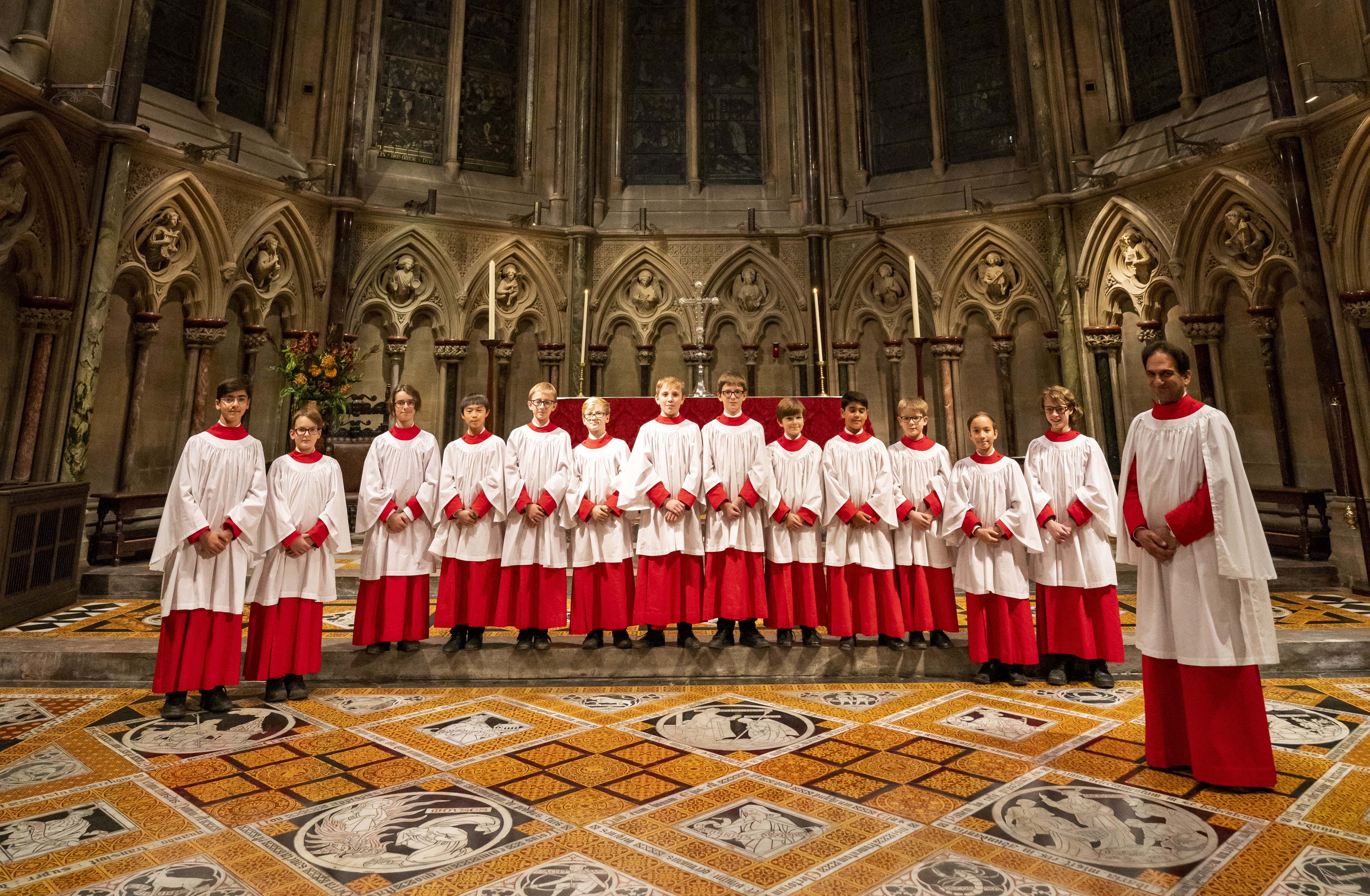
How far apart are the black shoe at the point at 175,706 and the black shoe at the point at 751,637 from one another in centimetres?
317

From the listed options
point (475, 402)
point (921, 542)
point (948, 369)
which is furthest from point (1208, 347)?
point (475, 402)


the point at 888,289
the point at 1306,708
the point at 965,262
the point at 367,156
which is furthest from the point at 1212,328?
the point at 367,156

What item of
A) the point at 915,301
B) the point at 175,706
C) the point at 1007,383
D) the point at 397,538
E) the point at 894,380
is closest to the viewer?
the point at 175,706

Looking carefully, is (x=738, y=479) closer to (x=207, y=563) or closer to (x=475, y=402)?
(x=475, y=402)

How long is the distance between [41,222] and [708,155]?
28.9 feet

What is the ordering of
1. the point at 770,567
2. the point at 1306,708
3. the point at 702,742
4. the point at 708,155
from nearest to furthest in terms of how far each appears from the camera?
1. the point at 702,742
2. the point at 1306,708
3. the point at 770,567
4. the point at 708,155

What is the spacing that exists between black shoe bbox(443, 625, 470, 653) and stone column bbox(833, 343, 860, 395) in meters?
7.92

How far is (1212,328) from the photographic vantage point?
28.3 feet

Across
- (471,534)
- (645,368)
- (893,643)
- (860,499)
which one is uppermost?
(645,368)

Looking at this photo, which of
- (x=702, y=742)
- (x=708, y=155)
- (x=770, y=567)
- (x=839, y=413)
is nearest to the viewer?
(x=702, y=742)

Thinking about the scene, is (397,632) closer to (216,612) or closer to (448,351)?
(216,612)

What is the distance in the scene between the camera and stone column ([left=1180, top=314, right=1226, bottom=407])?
8586mm

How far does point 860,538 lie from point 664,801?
234 centimetres

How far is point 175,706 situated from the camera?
381cm
